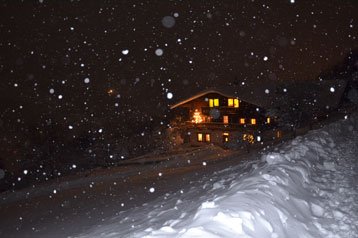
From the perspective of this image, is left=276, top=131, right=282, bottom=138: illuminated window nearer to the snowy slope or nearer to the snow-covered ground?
the snow-covered ground

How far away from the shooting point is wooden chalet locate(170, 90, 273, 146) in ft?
135

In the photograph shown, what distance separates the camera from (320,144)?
16500 mm

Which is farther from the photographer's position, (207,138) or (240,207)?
(207,138)

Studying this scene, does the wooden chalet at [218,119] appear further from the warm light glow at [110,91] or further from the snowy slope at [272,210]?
the warm light glow at [110,91]

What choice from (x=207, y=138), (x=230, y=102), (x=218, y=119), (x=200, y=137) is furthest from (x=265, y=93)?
(x=200, y=137)

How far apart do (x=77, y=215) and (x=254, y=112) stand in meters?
31.6

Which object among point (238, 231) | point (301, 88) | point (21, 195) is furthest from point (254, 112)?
point (238, 231)

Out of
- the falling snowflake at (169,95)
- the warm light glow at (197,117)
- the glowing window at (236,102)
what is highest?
the falling snowflake at (169,95)

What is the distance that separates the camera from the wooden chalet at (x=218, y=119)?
1623 inches

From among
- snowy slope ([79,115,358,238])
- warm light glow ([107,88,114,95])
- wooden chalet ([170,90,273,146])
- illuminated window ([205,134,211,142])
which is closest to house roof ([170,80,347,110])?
wooden chalet ([170,90,273,146])

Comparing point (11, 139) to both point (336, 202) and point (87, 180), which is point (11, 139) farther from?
point (336, 202)

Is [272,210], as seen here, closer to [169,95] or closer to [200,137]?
[200,137]

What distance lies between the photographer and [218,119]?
143ft

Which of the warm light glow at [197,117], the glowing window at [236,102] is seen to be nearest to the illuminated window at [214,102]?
the warm light glow at [197,117]
